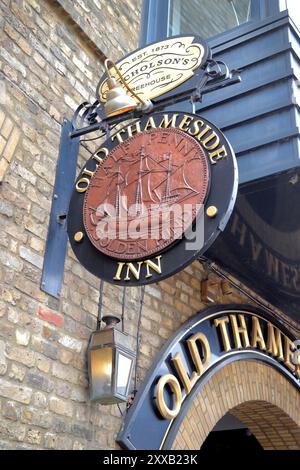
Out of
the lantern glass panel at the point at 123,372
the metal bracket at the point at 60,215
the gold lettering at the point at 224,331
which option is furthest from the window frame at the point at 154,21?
the lantern glass panel at the point at 123,372

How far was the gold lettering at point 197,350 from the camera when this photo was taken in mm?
4768

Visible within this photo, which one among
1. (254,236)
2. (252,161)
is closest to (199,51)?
(252,161)

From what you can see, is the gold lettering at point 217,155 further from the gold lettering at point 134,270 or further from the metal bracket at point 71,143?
the gold lettering at point 134,270

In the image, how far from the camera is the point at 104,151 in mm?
4090

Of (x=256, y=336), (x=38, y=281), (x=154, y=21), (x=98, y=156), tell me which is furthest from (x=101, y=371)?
(x=154, y=21)

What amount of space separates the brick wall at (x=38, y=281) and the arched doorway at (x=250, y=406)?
58 cm

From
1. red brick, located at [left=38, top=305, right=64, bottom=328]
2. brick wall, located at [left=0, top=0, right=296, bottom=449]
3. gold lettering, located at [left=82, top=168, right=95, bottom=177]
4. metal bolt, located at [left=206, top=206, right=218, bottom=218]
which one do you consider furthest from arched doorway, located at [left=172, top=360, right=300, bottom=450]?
gold lettering, located at [left=82, top=168, right=95, bottom=177]

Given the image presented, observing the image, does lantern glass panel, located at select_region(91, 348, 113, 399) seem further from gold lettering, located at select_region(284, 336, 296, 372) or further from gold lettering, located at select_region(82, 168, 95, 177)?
gold lettering, located at select_region(284, 336, 296, 372)

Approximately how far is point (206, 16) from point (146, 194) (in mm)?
3255

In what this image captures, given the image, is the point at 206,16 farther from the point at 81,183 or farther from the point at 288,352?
the point at 288,352

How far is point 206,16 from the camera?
6254 mm

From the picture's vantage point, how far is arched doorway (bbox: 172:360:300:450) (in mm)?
4734

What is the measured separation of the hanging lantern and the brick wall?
0.09 m
